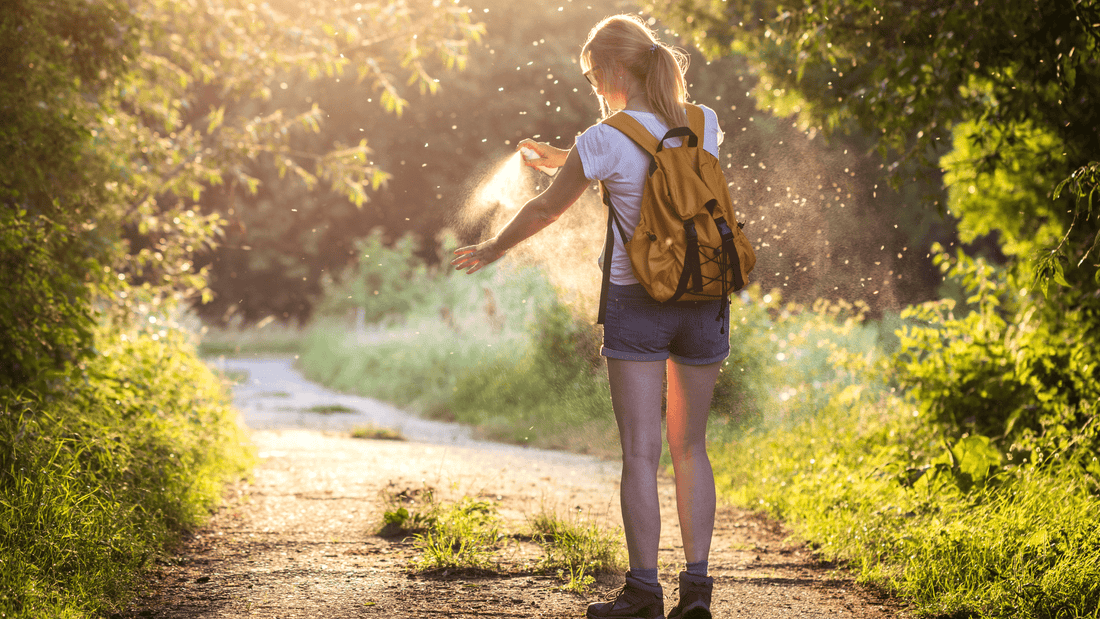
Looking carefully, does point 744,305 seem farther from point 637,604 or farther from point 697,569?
point 637,604

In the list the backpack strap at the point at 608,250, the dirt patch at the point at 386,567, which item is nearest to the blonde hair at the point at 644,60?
the backpack strap at the point at 608,250

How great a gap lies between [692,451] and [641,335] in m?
0.47

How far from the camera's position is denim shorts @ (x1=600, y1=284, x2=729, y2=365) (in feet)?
8.57

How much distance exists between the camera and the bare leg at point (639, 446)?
264 cm

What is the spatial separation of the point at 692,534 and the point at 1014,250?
3.79m

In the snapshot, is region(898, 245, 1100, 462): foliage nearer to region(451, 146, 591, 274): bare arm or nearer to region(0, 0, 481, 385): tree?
region(451, 146, 591, 274): bare arm

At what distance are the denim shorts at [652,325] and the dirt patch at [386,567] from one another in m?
1.09

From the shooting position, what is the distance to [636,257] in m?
2.54

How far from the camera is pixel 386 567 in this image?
3555mm

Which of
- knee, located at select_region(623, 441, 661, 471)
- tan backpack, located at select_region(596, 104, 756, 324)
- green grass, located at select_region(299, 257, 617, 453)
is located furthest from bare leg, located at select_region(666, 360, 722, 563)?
green grass, located at select_region(299, 257, 617, 453)

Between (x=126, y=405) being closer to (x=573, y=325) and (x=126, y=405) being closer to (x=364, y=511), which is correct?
(x=364, y=511)

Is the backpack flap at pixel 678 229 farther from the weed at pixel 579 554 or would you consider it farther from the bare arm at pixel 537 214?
the weed at pixel 579 554

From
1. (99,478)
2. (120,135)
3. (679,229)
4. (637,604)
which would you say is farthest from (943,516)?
(120,135)

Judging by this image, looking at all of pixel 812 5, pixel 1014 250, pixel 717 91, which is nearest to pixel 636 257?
pixel 812 5
